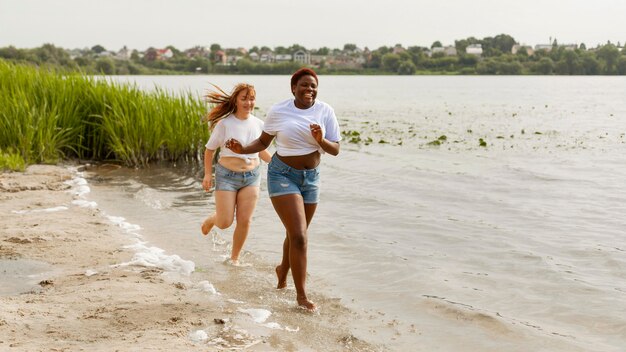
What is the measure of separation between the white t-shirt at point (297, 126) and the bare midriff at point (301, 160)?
0.03 meters

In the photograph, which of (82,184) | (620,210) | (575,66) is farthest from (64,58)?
(575,66)

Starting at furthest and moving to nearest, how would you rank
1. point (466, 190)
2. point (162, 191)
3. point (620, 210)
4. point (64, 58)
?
point (64, 58), point (466, 190), point (162, 191), point (620, 210)

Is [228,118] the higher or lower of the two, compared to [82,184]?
higher

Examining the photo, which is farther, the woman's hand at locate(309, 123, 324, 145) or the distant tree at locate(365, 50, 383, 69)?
the distant tree at locate(365, 50, 383, 69)

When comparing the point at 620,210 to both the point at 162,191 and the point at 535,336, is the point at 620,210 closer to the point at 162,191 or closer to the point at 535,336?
the point at 535,336

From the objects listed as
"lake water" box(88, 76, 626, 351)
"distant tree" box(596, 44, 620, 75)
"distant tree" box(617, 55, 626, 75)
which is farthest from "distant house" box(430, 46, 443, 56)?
"lake water" box(88, 76, 626, 351)

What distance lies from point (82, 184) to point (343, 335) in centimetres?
819

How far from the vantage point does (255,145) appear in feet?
20.2

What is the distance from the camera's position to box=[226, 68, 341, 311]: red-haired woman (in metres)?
5.77

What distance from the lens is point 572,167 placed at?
56.5ft

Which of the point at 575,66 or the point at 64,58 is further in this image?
the point at 575,66

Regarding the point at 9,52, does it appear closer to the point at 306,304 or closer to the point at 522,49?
the point at 306,304

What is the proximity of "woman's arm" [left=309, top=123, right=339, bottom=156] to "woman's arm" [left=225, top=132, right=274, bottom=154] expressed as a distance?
51 cm

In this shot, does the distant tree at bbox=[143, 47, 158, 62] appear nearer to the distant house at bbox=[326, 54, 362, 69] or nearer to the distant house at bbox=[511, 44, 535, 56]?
the distant house at bbox=[326, 54, 362, 69]
